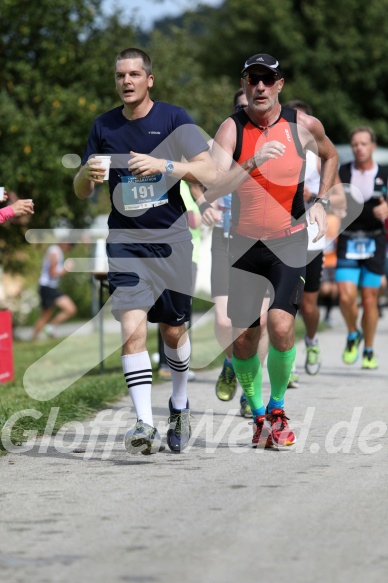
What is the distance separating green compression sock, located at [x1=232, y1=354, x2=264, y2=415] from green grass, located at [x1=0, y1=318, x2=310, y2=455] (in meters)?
1.35

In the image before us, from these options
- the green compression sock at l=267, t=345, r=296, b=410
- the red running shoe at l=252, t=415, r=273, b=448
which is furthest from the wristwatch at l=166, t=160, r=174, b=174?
the red running shoe at l=252, t=415, r=273, b=448

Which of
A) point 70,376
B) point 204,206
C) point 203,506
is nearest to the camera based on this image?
point 203,506

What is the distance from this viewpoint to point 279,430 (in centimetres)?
703

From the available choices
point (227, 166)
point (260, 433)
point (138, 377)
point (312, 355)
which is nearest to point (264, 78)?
point (227, 166)

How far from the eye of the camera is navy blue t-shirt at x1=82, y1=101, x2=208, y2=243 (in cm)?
677

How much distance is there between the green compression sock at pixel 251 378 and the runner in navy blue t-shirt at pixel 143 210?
61cm

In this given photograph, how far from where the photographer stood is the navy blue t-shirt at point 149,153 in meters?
6.77

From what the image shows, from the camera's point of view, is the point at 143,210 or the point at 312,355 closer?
the point at 143,210

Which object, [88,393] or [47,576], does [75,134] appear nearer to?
[88,393]

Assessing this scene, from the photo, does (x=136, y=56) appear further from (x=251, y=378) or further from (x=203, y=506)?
(x=203, y=506)

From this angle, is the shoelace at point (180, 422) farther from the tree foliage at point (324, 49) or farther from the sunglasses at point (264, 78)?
the tree foliage at point (324, 49)

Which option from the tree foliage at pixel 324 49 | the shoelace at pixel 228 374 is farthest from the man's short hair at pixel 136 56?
the tree foliage at pixel 324 49

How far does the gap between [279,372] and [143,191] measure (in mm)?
1351

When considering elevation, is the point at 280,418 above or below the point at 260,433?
above
